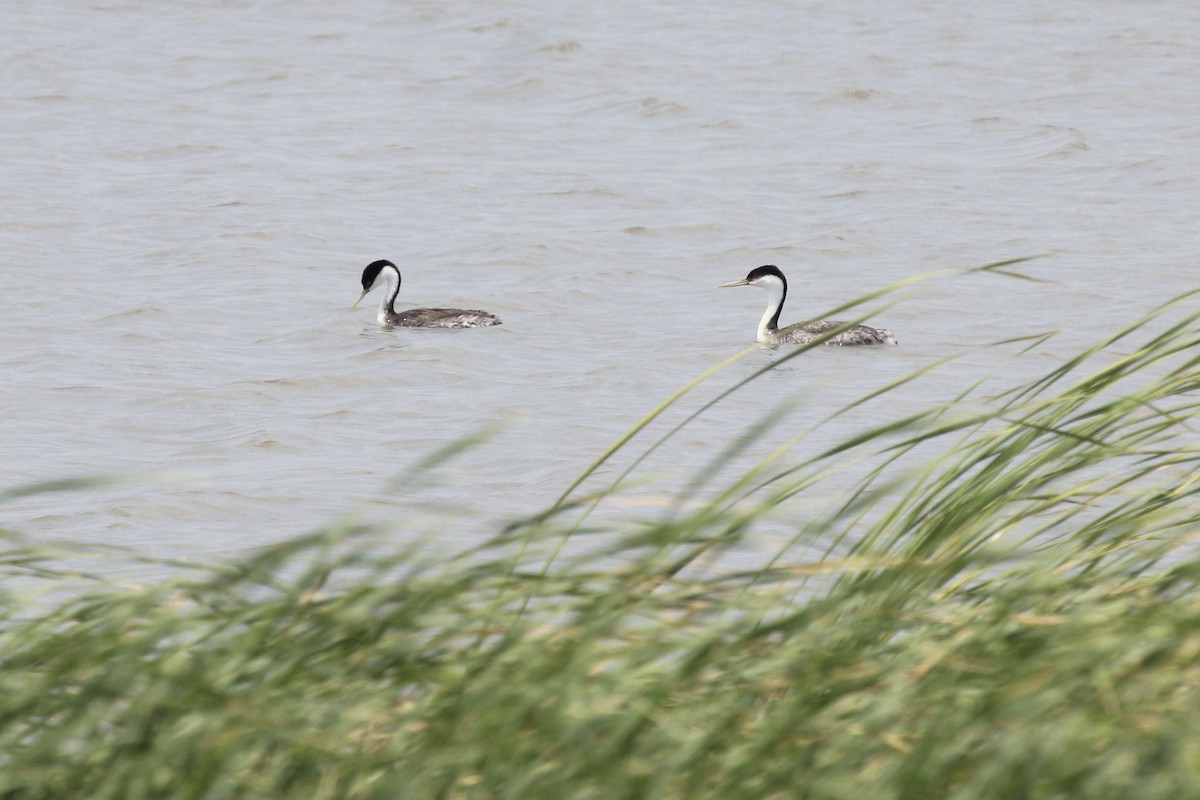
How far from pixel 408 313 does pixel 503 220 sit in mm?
5229

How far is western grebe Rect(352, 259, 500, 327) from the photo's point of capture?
1639 cm

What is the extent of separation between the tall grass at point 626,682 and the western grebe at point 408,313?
43.1ft

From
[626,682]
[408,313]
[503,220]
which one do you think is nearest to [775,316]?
[408,313]

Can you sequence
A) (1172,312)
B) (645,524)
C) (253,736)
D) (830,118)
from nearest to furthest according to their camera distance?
(253,736), (645,524), (1172,312), (830,118)

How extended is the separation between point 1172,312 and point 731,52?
19.2 metres

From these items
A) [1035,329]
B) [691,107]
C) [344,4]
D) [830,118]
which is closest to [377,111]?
[691,107]

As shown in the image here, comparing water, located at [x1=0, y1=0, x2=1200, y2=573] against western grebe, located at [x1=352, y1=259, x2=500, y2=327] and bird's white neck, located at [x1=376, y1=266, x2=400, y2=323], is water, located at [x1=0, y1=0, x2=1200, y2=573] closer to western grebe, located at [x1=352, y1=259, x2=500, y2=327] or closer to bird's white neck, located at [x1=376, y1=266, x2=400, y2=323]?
western grebe, located at [x1=352, y1=259, x2=500, y2=327]

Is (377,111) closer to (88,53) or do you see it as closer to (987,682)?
(88,53)

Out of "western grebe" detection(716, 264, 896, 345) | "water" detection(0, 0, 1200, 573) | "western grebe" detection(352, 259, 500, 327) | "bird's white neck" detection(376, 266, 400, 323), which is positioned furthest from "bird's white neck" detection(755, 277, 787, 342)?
"bird's white neck" detection(376, 266, 400, 323)

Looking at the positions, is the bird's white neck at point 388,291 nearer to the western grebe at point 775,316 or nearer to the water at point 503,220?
the water at point 503,220

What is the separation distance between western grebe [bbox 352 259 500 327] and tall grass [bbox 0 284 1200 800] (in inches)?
517

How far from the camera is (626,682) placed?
2.96 m

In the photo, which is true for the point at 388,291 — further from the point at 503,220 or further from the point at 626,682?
the point at 626,682

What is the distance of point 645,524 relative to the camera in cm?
312
